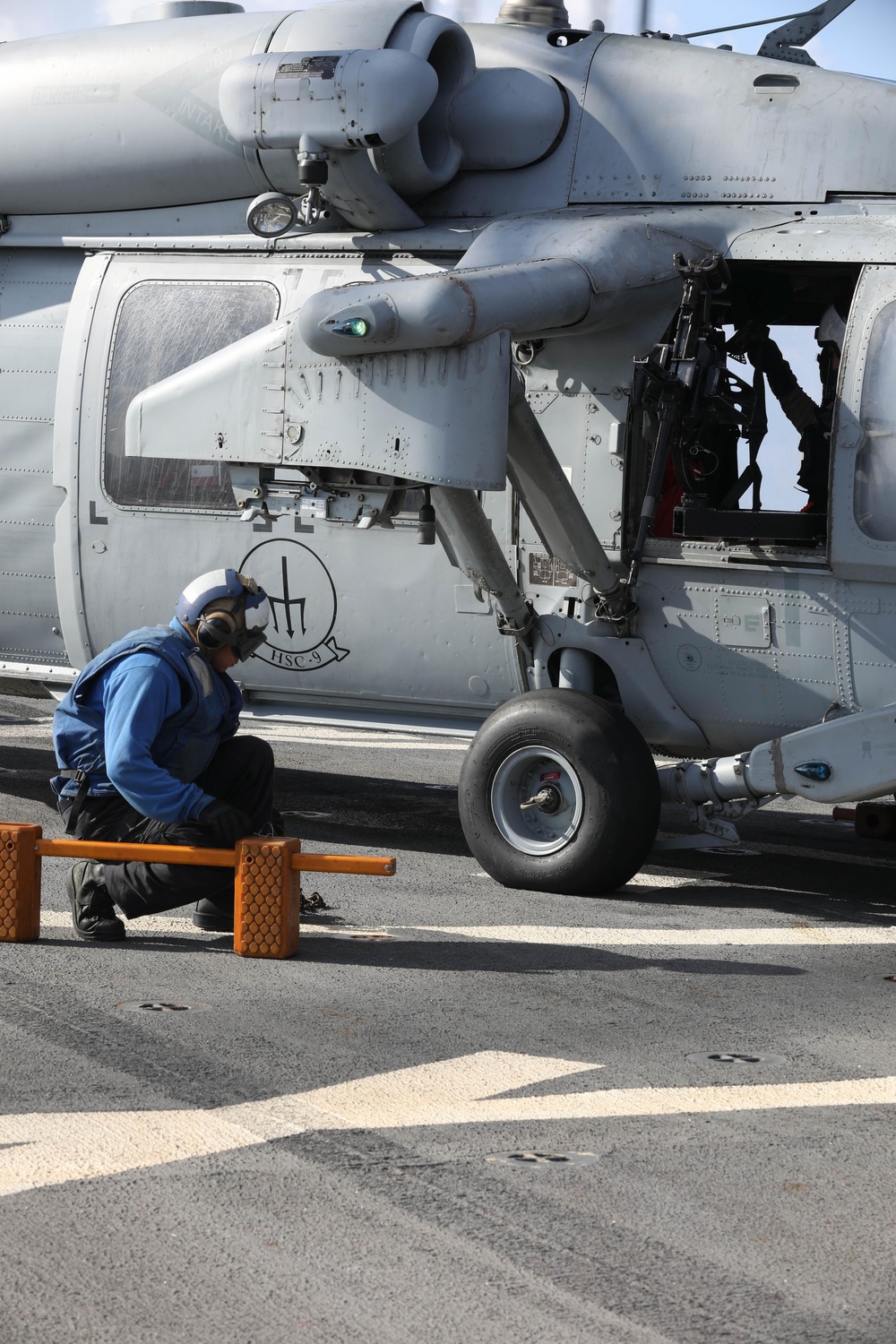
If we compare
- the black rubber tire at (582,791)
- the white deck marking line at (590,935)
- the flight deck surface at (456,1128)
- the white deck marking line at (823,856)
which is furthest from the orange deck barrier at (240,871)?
the white deck marking line at (823,856)

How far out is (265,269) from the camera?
8664 mm

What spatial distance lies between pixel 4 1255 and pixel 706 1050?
2.49m

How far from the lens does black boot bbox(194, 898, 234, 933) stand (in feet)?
21.9

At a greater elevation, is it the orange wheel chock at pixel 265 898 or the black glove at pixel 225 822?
the black glove at pixel 225 822

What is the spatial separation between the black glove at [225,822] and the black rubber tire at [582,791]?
186 cm

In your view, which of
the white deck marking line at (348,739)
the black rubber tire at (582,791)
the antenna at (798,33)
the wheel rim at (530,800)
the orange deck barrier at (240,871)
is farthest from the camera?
the white deck marking line at (348,739)

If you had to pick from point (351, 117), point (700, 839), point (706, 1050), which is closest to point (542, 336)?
point (351, 117)

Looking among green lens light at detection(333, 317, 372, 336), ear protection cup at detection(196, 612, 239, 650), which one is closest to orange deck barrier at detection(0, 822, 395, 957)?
ear protection cup at detection(196, 612, 239, 650)

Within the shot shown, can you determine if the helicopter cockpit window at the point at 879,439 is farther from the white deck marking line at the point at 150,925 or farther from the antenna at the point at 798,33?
the white deck marking line at the point at 150,925

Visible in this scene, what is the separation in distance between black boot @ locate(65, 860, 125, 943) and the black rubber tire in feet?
6.80

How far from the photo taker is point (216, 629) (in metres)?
6.54

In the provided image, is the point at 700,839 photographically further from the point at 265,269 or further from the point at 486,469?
the point at 265,269

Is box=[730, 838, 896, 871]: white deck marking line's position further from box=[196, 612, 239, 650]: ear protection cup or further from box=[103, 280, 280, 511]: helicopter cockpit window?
box=[196, 612, 239, 650]: ear protection cup

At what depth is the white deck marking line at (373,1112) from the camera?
416cm
